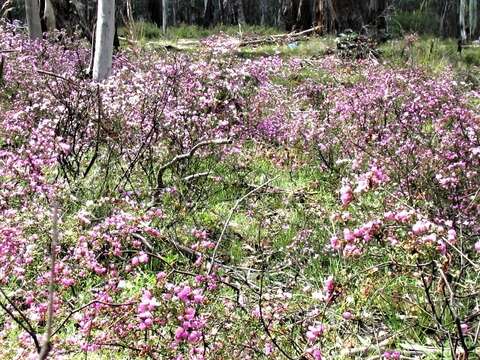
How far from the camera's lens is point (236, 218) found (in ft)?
17.7

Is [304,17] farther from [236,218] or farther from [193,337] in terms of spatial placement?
[193,337]

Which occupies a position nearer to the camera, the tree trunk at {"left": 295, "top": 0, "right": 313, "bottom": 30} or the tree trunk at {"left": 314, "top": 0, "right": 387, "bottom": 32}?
the tree trunk at {"left": 314, "top": 0, "right": 387, "bottom": 32}

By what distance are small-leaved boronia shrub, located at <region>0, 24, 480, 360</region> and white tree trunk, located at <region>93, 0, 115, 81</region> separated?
0.79 metres

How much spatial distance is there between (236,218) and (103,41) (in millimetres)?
4652

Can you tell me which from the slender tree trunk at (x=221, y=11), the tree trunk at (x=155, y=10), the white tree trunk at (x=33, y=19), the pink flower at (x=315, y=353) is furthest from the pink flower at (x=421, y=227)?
the slender tree trunk at (x=221, y=11)

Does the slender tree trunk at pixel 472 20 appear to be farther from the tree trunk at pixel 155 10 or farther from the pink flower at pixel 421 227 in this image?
the pink flower at pixel 421 227

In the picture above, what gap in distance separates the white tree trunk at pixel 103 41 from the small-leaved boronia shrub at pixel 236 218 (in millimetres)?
789

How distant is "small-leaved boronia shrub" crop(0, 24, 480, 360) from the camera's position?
2.70 metres

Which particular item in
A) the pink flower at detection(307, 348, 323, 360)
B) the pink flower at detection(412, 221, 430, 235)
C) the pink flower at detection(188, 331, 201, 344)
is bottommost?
the pink flower at detection(307, 348, 323, 360)

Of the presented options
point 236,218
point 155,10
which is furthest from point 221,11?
point 236,218

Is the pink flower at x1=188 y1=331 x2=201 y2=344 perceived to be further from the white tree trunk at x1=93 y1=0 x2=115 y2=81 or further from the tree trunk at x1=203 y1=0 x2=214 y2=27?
the tree trunk at x1=203 y1=0 x2=214 y2=27

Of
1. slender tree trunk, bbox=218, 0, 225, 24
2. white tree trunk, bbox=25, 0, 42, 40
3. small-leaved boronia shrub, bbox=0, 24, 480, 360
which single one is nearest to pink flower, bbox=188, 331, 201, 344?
small-leaved boronia shrub, bbox=0, 24, 480, 360

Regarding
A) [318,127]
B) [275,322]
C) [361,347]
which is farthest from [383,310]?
[318,127]

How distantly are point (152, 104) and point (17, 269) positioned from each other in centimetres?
302
